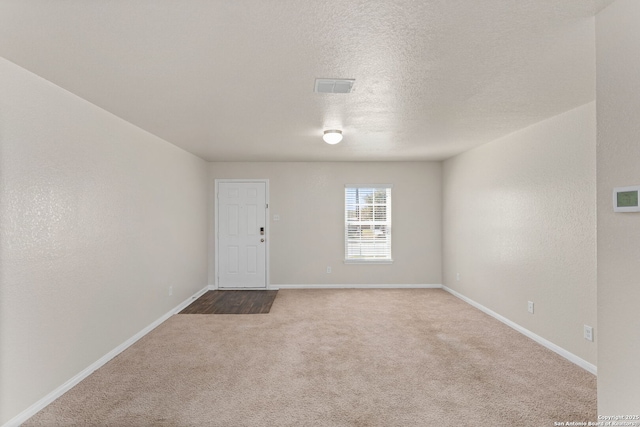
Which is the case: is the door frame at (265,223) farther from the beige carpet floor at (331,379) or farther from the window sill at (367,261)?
the beige carpet floor at (331,379)

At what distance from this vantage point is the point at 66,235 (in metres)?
2.76

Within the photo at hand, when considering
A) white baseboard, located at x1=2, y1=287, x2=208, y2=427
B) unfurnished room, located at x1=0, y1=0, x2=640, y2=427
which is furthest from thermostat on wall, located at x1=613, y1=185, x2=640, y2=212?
white baseboard, located at x1=2, y1=287, x2=208, y2=427

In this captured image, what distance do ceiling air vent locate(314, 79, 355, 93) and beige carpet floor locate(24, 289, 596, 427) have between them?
236 centimetres

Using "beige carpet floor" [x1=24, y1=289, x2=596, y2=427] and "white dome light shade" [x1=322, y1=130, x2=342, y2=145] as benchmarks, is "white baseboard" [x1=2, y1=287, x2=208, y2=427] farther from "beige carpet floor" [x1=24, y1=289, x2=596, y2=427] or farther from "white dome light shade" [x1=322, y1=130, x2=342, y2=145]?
"white dome light shade" [x1=322, y1=130, x2=342, y2=145]

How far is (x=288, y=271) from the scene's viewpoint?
21.5ft

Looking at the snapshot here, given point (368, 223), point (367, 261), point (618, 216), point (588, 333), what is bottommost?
point (588, 333)

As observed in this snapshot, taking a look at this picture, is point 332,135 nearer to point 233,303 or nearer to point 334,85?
point 334,85

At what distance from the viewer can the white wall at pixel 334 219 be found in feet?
21.4

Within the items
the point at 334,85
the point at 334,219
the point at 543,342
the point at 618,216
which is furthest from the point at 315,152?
the point at 618,216

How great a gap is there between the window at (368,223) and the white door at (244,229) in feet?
5.29

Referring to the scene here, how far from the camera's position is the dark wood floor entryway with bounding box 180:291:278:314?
5027 millimetres

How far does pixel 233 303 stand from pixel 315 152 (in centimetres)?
271

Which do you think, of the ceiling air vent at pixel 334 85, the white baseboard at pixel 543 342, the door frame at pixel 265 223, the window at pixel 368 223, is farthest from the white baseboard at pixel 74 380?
the white baseboard at pixel 543 342

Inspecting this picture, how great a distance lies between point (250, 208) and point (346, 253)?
1986 millimetres
